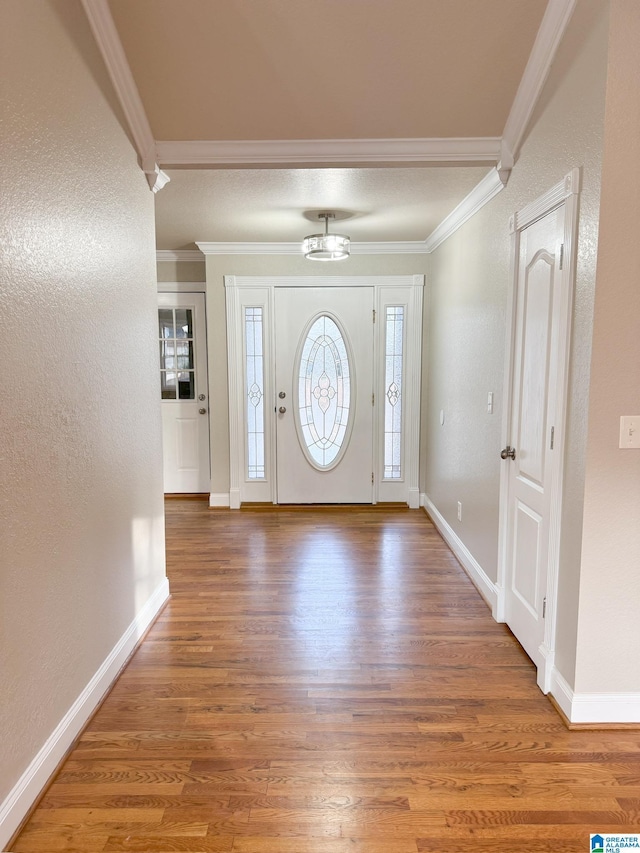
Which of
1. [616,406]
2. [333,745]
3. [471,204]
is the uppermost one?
[471,204]

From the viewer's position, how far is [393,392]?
5148 mm

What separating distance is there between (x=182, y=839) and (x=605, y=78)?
8.86 ft

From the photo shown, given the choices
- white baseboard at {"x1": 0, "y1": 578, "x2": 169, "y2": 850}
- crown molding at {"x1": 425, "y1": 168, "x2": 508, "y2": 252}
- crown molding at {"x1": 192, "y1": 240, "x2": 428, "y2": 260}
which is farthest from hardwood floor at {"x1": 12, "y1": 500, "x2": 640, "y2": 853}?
crown molding at {"x1": 192, "y1": 240, "x2": 428, "y2": 260}

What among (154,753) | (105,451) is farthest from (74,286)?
(154,753)

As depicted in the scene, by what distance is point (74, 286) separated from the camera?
79.2 inches

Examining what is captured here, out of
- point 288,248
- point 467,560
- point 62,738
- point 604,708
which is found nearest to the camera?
point 62,738

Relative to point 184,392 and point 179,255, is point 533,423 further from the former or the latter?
point 179,255

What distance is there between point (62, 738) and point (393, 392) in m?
3.86

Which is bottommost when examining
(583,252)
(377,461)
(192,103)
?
(377,461)

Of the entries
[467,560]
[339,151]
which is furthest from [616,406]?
[467,560]

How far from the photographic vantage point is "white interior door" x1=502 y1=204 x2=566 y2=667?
2.28 m

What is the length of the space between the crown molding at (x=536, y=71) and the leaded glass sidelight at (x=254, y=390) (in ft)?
9.31

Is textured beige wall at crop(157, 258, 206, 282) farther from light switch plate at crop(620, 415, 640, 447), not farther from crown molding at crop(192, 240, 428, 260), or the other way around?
light switch plate at crop(620, 415, 640, 447)

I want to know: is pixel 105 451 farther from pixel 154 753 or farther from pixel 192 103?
pixel 192 103
